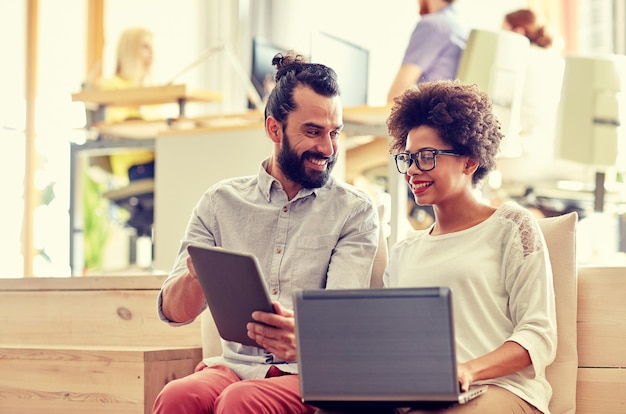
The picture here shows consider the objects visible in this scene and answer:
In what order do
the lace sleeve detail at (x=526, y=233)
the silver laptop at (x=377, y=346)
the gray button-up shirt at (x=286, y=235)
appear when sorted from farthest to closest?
1. the gray button-up shirt at (x=286, y=235)
2. the lace sleeve detail at (x=526, y=233)
3. the silver laptop at (x=377, y=346)

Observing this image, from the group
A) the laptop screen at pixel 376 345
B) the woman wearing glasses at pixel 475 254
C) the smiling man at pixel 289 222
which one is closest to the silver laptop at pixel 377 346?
the laptop screen at pixel 376 345

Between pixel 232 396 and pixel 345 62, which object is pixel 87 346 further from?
pixel 345 62

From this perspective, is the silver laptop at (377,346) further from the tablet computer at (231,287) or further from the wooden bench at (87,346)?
the wooden bench at (87,346)

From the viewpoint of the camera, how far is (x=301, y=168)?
1.87 metres

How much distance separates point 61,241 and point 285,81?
14.1 ft

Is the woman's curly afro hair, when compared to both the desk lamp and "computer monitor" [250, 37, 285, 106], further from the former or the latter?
"computer monitor" [250, 37, 285, 106]

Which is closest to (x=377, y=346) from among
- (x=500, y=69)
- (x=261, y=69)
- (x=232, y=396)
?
(x=232, y=396)

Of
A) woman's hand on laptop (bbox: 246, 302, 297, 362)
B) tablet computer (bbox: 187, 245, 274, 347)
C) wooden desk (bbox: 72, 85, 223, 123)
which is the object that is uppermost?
wooden desk (bbox: 72, 85, 223, 123)

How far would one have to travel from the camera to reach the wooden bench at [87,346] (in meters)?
1.95

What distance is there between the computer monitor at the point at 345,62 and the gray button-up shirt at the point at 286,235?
5.11 ft

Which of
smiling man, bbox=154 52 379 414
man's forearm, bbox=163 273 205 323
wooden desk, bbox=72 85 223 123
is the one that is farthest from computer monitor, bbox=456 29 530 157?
man's forearm, bbox=163 273 205 323

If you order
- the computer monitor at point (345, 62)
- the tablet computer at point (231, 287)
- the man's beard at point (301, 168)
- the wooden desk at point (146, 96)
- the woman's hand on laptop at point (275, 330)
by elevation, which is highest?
the computer monitor at point (345, 62)

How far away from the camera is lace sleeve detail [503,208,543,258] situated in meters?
1.59

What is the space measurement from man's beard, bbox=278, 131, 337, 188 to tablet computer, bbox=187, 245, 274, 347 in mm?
365
